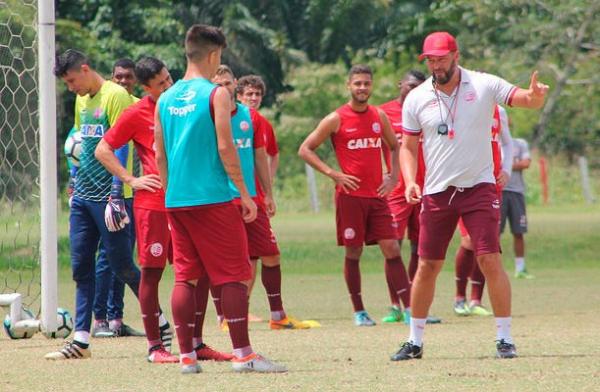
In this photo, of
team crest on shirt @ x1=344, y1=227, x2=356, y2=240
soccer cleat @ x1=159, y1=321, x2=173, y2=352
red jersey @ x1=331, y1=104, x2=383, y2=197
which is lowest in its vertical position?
soccer cleat @ x1=159, y1=321, x2=173, y2=352

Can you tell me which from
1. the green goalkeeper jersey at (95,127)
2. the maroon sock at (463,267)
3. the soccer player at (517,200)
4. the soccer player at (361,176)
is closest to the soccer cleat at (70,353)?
the green goalkeeper jersey at (95,127)

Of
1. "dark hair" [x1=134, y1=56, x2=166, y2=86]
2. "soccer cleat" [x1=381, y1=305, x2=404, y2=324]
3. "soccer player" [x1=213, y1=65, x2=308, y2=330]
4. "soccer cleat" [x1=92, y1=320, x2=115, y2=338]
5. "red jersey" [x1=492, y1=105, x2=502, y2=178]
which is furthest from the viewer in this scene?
"soccer cleat" [x1=381, y1=305, x2=404, y2=324]

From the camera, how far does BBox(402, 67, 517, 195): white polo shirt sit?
9.91 m

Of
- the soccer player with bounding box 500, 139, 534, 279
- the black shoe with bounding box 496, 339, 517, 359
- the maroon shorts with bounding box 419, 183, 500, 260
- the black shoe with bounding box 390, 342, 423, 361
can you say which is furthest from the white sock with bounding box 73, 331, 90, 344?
the soccer player with bounding box 500, 139, 534, 279

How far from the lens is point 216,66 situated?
9086 mm

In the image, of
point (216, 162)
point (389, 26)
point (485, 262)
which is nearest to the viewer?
point (216, 162)

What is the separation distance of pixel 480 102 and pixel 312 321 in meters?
4.23

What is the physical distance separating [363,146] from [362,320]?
1.64 metres

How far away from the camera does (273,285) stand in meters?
13.3

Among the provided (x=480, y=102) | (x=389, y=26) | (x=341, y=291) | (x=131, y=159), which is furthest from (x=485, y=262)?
(x=389, y=26)

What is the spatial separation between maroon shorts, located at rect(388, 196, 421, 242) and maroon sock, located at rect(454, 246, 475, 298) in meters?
0.49

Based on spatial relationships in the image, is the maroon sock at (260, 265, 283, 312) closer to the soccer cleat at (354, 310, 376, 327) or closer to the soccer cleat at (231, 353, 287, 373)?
the soccer cleat at (354, 310, 376, 327)

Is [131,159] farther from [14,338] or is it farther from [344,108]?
[344,108]

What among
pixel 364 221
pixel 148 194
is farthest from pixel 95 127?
pixel 364 221
